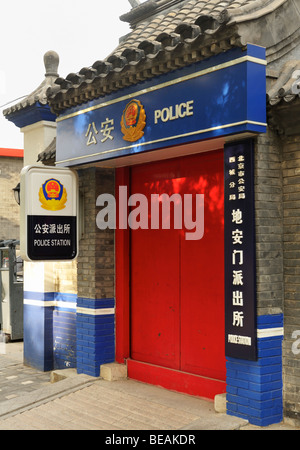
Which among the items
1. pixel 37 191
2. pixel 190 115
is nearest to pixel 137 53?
pixel 190 115

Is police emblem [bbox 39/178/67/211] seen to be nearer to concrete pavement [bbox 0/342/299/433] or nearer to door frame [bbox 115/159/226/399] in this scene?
door frame [bbox 115/159/226/399]

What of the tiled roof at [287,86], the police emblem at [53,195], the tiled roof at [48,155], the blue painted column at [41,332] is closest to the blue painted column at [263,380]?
the tiled roof at [287,86]

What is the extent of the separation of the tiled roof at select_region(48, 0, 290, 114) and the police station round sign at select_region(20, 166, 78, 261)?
3.44 feet

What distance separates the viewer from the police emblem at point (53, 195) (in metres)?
6.91

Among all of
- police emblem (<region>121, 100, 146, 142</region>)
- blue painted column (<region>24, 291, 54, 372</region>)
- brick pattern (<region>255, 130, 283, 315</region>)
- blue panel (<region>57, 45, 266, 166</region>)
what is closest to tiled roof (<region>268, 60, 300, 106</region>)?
blue panel (<region>57, 45, 266, 166</region>)

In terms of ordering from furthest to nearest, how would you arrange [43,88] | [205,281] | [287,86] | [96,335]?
[43,88], [96,335], [205,281], [287,86]

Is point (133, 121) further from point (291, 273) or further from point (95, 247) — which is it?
point (291, 273)

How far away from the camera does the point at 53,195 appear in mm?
7000

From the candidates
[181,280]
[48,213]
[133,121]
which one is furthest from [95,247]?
[133,121]

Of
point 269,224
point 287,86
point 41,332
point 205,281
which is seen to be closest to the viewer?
point 287,86

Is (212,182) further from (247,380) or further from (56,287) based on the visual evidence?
(56,287)

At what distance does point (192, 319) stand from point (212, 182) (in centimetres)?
162

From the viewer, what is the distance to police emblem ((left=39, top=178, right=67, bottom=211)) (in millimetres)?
6906

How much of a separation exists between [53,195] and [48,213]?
0.24m
